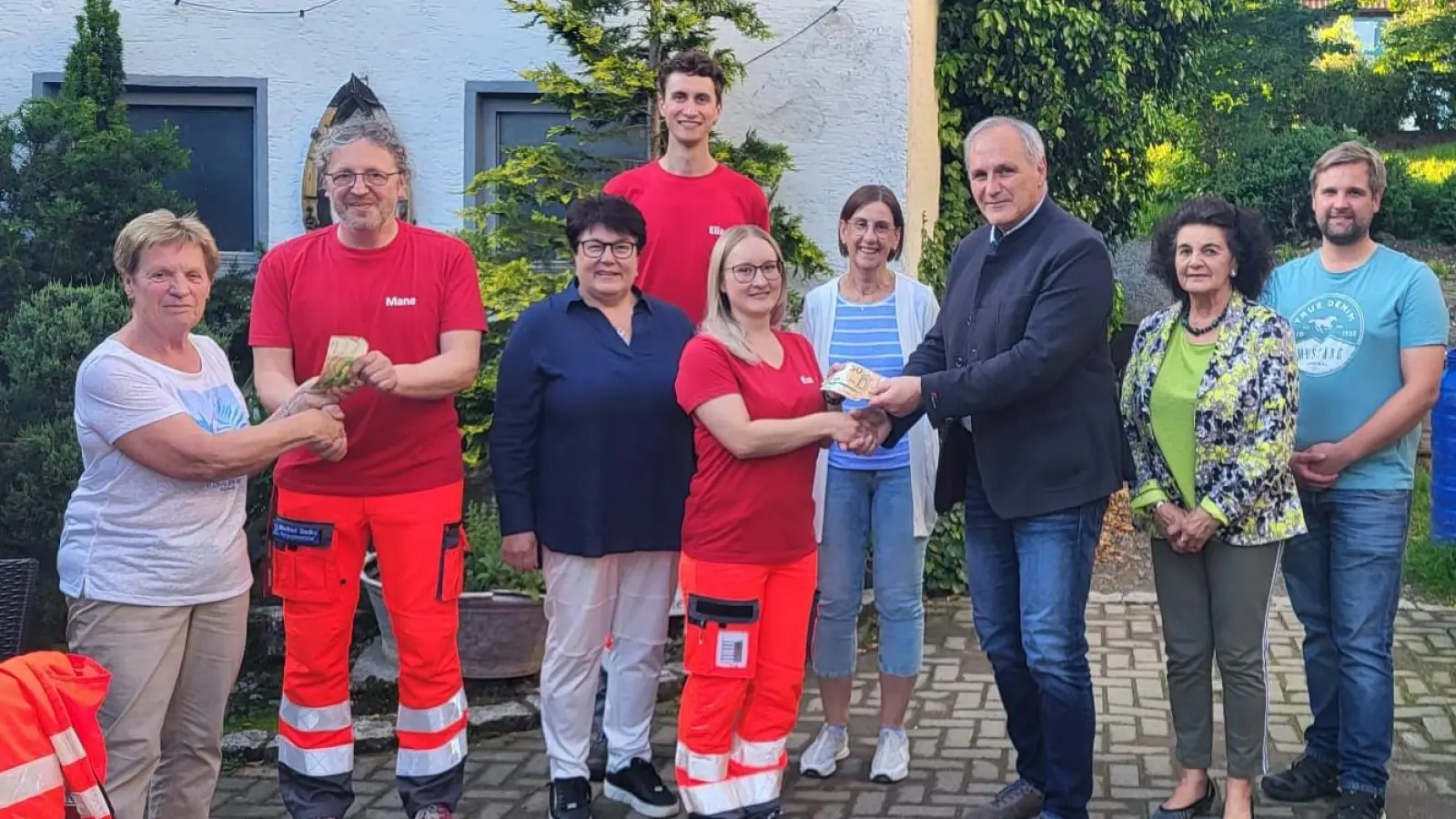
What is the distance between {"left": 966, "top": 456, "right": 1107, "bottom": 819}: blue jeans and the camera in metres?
4.02

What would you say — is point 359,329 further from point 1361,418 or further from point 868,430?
point 1361,418

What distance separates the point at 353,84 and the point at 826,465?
4.26 meters

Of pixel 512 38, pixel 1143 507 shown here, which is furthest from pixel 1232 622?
pixel 512 38

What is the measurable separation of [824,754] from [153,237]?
287cm

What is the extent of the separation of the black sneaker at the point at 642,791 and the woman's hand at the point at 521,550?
81 centimetres

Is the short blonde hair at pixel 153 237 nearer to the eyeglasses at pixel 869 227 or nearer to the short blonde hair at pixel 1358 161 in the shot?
the eyeglasses at pixel 869 227

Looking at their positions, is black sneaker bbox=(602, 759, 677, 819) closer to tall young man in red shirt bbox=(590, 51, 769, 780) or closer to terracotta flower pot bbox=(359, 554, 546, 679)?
tall young man in red shirt bbox=(590, 51, 769, 780)

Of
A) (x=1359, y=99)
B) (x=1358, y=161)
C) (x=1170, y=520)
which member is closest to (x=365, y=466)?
(x=1170, y=520)

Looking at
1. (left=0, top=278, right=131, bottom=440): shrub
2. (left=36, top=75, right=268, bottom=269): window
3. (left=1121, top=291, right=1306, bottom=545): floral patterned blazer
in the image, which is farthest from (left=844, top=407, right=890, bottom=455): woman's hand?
(left=36, top=75, right=268, bottom=269): window

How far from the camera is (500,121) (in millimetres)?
7844

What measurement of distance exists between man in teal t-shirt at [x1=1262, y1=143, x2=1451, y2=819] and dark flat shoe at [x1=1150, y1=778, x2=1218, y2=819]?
36 centimetres

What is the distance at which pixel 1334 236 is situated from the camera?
430cm

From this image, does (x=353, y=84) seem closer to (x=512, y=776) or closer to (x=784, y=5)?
(x=784, y=5)

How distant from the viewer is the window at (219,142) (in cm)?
779
